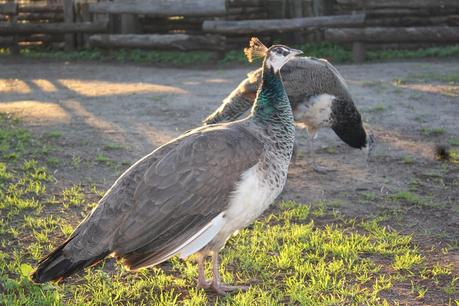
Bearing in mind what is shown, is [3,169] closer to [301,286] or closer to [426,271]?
[301,286]

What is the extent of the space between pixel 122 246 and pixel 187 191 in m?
0.58

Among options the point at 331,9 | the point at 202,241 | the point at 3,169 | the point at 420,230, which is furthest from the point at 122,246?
the point at 331,9

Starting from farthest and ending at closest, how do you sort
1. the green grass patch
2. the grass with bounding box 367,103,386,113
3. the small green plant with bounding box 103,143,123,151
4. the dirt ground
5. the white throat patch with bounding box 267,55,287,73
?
1. the green grass patch
2. the grass with bounding box 367,103,386,113
3. the small green plant with bounding box 103,143,123,151
4. the dirt ground
5. the white throat patch with bounding box 267,55,287,73

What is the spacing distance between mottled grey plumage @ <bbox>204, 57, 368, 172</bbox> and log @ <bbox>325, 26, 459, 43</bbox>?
7.78 meters

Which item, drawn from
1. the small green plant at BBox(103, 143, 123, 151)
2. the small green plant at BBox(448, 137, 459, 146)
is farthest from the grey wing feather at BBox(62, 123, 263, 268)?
the small green plant at BBox(448, 137, 459, 146)

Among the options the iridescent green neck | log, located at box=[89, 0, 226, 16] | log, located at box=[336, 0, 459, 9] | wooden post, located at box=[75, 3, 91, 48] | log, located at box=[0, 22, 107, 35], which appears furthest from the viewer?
wooden post, located at box=[75, 3, 91, 48]

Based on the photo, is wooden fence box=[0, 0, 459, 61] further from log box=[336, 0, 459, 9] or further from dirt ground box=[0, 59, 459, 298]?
dirt ground box=[0, 59, 459, 298]

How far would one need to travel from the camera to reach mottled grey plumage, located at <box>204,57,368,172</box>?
7.80m

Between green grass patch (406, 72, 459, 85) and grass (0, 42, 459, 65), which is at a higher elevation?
grass (0, 42, 459, 65)

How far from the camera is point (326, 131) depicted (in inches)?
390

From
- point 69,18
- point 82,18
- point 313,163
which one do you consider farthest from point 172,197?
point 82,18

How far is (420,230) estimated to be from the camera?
20.3 feet

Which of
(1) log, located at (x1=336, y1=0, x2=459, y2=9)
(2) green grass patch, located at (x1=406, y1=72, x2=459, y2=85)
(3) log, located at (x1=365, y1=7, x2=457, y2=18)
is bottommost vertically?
(2) green grass patch, located at (x1=406, y1=72, x2=459, y2=85)

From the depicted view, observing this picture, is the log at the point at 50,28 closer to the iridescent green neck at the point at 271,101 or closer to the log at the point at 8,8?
the log at the point at 8,8
